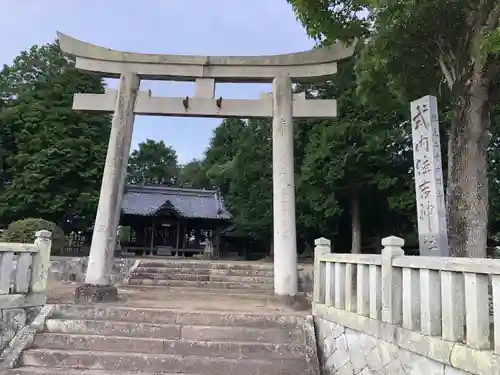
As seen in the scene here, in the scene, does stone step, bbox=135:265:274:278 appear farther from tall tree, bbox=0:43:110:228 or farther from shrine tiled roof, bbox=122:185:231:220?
shrine tiled roof, bbox=122:185:231:220

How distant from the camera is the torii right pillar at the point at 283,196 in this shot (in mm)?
7977

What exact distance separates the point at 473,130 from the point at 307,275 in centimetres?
669

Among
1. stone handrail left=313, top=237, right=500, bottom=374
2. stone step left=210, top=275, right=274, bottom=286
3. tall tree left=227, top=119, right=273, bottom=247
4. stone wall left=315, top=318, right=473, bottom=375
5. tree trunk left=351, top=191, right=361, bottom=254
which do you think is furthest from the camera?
tall tree left=227, top=119, right=273, bottom=247

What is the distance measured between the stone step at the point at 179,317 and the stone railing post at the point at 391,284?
6.59ft

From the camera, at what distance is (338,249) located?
24.0 metres

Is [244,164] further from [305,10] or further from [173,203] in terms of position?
[305,10]

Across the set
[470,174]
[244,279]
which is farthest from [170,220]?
[470,174]

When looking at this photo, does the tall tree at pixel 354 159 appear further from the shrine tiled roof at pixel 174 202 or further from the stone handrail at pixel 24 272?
the stone handrail at pixel 24 272

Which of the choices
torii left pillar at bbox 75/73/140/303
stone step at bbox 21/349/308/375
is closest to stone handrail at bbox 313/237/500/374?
stone step at bbox 21/349/308/375

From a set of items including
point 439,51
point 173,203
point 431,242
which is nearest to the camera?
point 431,242

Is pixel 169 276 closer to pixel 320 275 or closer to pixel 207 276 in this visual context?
pixel 207 276

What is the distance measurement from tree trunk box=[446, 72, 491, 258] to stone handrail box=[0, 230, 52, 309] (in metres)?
6.04

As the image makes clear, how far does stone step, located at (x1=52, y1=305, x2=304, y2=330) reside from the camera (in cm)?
620

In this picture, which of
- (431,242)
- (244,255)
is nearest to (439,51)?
(431,242)
